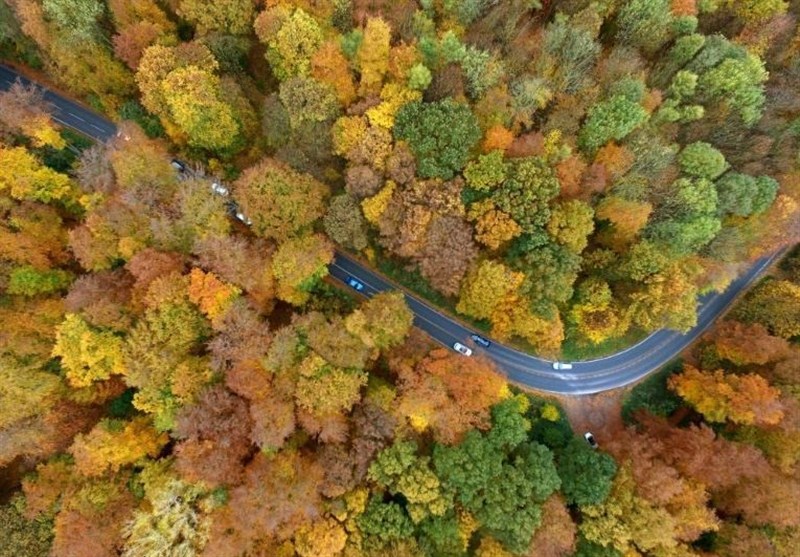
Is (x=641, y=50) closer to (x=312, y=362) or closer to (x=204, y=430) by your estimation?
(x=312, y=362)

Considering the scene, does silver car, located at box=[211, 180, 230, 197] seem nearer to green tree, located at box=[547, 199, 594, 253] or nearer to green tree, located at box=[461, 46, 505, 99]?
green tree, located at box=[461, 46, 505, 99]

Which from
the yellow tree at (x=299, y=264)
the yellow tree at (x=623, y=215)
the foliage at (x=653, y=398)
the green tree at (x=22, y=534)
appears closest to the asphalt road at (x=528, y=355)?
the foliage at (x=653, y=398)

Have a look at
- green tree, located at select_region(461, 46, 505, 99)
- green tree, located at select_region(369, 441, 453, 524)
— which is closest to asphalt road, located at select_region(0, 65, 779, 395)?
green tree, located at select_region(369, 441, 453, 524)

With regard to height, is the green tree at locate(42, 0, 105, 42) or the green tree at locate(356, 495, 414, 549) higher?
the green tree at locate(42, 0, 105, 42)

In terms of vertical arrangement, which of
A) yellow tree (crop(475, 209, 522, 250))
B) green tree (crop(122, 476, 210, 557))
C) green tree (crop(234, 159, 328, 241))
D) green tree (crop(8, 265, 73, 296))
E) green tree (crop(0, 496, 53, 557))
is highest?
yellow tree (crop(475, 209, 522, 250))

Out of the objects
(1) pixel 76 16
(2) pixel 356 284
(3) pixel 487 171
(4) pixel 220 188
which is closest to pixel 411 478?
(2) pixel 356 284

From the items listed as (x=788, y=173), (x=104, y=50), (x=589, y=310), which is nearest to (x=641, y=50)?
(x=788, y=173)

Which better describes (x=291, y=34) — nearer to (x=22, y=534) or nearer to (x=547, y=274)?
(x=547, y=274)
